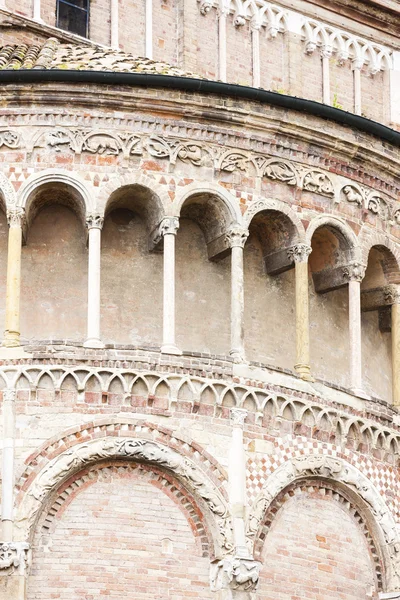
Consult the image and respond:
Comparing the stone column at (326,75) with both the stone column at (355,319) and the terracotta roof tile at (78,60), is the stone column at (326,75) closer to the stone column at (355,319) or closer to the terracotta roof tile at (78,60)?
the terracotta roof tile at (78,60)

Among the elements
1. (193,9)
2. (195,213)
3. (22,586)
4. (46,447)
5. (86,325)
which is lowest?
(22,586)

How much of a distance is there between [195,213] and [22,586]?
5.57 metres

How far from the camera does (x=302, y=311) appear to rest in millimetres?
26047

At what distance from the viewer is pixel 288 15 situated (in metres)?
31.3

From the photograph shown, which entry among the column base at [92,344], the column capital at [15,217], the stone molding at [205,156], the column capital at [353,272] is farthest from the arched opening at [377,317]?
the column capital at [15,217]

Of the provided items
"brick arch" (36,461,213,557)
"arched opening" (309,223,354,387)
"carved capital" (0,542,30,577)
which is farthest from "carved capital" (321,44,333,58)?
"carved capital" (0,542,30,577)

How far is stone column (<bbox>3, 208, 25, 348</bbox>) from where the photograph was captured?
24.8m

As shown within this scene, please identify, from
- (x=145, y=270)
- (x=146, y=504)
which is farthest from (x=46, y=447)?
(x=145, y=270)

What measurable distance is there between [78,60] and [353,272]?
451cm

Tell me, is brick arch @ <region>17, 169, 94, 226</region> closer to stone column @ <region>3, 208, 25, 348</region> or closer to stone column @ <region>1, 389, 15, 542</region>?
stone column @ <region>3, 208, 25, 348</region>

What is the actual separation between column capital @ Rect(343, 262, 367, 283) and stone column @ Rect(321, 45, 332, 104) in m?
5.06

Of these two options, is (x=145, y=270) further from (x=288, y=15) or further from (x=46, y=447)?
(x=288, y=15)

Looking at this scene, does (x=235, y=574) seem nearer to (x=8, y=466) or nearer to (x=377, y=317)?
(x=8, y=466)

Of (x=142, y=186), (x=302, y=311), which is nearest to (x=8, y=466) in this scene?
(x=142, y=186)
